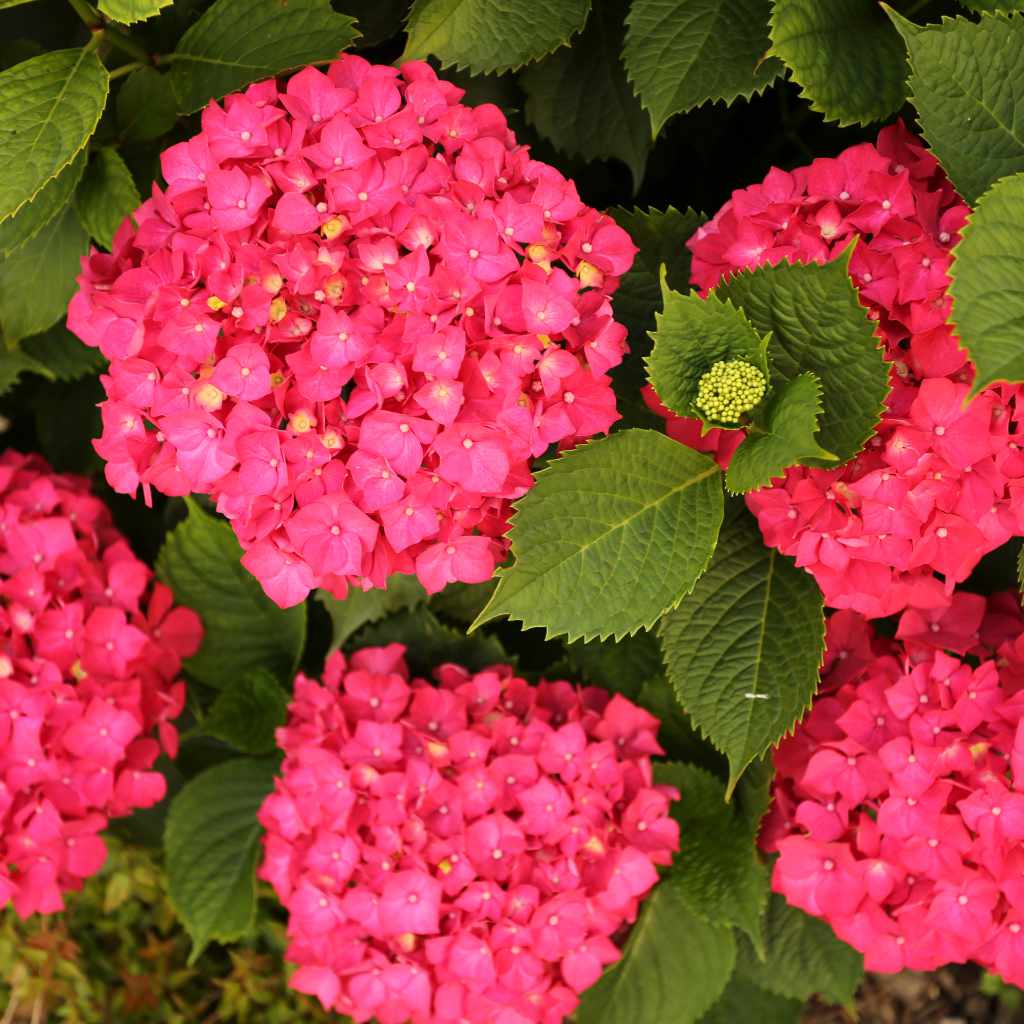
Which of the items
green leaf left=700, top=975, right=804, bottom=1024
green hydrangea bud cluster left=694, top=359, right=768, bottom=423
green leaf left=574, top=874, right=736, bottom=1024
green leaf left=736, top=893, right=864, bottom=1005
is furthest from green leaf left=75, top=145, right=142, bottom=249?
green leaf left=700, top=975, right=804, bottom=1024

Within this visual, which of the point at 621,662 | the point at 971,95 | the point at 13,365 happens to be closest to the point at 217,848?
the point at 621,662

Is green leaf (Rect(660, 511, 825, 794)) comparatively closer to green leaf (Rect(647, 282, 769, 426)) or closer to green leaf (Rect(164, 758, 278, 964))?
green leaf (Rect(647, 282, 769, 426))

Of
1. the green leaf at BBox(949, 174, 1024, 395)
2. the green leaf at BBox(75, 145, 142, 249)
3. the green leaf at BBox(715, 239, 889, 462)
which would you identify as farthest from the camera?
the green leaf at BBox(75, 145, 142, 249)

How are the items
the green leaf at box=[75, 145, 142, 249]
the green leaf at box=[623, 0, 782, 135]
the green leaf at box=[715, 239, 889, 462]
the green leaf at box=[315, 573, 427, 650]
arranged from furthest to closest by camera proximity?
the green leaf at box=[315, 573, 427, 650] → the green leaf at box=[75, 145, 142, 249] → the green leaf at box=[623, 0, 782, 135] → the green leaf at box=[715, 239, 889, 462]

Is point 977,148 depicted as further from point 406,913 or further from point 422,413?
point 406,913

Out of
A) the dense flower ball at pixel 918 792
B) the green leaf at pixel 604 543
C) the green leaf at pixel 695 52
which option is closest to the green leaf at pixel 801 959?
the dense flower ball at pixel 918 792

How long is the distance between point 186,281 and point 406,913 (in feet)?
2.48

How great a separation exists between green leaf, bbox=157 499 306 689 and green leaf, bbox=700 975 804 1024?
857 mm

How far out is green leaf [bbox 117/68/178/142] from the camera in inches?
58.3

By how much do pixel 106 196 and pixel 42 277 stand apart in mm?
213

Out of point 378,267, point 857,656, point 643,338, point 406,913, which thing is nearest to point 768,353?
point 643,338

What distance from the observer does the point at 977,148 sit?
1.21 m

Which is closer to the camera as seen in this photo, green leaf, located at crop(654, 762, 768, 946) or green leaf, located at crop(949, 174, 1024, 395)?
green leaf, located at crop(949, 174, 1024, 395)

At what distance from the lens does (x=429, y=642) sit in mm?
1753
